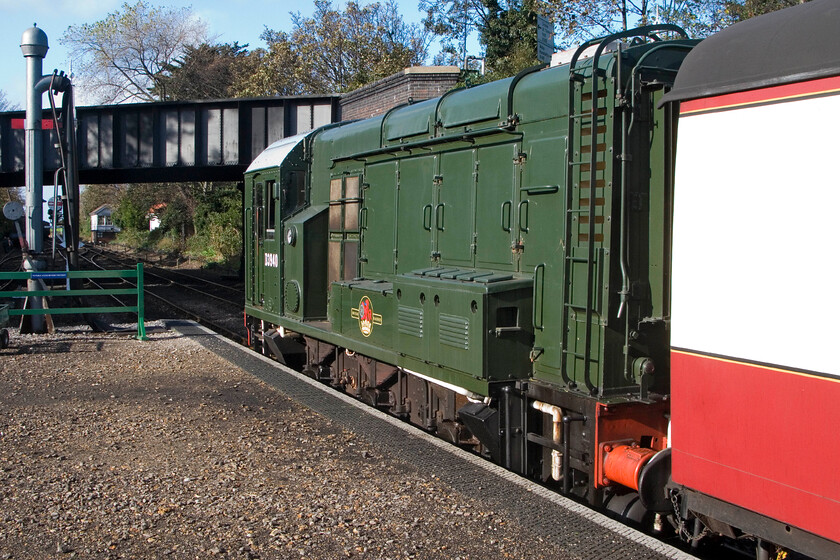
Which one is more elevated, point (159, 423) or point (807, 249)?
point (807, 249)

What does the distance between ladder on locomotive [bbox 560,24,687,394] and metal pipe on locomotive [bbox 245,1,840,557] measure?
0.05 ft

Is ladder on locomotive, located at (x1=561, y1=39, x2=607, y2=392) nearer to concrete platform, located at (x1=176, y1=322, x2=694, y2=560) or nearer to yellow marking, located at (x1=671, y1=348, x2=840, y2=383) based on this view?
concrete platform, located at (x1=176, y1=322, x2=694, y2=560)

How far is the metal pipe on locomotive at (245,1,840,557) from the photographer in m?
5.32

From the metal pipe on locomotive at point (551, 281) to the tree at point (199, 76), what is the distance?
51.3 m

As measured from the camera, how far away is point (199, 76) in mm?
56375

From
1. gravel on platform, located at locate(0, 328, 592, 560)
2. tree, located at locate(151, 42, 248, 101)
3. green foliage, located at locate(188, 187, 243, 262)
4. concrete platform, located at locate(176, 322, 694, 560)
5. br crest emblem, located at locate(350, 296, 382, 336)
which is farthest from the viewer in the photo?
tree, located at locate(151, 42, 248, 101)

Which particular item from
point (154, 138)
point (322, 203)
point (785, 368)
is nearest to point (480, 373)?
point (785, 368)

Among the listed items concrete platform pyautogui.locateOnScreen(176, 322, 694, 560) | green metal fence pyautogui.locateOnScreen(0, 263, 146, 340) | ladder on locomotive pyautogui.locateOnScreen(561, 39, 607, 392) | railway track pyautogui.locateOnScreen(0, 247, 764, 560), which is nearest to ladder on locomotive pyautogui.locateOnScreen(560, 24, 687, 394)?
ladder on locomotive pyautogui.locateOnScreen(561, 39, 607, 392)

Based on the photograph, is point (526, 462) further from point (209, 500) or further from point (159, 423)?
point (159, 423)

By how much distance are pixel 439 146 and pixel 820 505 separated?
5.09 metres

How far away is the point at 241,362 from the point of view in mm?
11703

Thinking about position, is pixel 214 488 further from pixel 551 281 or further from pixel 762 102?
pixel 762 102

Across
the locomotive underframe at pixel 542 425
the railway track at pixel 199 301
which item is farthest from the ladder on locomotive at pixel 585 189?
the railway track at pixel 199 301

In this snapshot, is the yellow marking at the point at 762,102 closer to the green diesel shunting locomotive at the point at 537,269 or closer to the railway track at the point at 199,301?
the green diesel shunting locomotive at the point at 537,269
